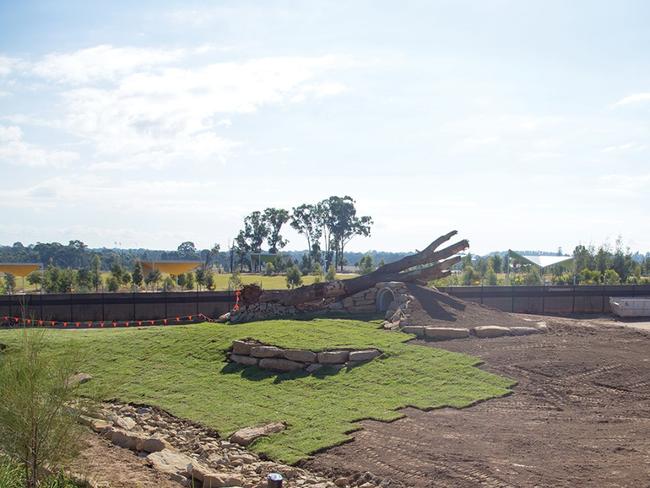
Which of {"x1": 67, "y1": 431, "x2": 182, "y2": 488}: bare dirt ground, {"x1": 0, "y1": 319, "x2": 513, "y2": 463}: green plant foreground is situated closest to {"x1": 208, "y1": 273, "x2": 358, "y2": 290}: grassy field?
{"x1": 0, "y1": 319, "x2": 513, "y2": 463}: green plant foreground

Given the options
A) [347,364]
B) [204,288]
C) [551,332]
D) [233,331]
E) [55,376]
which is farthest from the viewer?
[204,288]

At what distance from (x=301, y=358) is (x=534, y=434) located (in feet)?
19.5

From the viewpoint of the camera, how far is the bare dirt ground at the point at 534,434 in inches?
338

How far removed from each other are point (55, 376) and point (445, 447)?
229 inches

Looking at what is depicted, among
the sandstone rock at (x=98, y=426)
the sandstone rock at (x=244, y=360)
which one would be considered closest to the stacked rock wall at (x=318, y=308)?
the sandstone rock at (x=244, y=360)

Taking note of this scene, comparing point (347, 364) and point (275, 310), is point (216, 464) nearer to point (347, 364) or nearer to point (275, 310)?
point (347, 364)

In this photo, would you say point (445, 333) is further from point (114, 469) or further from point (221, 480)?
point (114, 469)

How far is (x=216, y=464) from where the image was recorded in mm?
10141

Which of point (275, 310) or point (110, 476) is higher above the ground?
point (275, 310)

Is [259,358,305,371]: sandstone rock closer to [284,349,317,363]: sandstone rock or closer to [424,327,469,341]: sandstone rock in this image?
[284,349,317,363]: sandstone rock

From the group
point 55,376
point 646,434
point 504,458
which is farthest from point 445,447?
point 55,376

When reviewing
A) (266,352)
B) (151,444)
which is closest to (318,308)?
(266,352)

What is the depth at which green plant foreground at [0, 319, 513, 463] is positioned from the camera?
37.2ft

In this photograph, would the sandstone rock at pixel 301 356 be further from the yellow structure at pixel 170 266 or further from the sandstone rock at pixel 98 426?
the yellow structure at pixel 170 266
